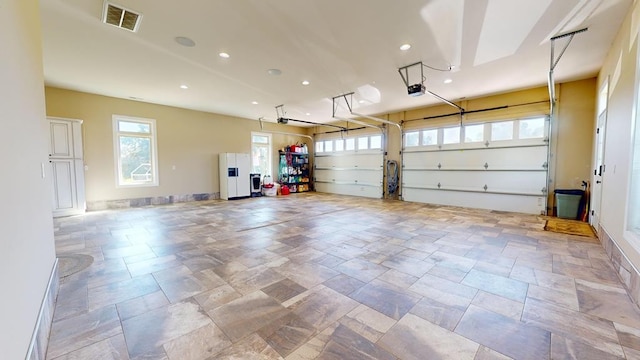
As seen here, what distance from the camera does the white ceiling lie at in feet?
9.93

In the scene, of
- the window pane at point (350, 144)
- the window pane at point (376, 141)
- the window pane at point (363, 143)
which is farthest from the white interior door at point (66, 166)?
the window pane at point (376, 141)

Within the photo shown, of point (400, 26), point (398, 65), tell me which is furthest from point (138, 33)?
point (398, 65)

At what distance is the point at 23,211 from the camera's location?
1.43 meters

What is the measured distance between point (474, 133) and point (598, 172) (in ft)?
9.83

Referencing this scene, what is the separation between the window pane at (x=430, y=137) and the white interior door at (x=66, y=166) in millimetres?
9872

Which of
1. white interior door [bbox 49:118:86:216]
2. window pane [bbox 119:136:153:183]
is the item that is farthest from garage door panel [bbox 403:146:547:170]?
white interior door [bbox 49:118:86:216]

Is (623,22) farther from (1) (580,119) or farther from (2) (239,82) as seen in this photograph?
(2) (239,82)

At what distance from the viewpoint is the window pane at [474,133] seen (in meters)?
6.94

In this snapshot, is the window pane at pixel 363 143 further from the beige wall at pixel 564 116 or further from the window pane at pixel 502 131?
the window pane at pixel 502 131

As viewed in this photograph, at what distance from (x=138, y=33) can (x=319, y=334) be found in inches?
182

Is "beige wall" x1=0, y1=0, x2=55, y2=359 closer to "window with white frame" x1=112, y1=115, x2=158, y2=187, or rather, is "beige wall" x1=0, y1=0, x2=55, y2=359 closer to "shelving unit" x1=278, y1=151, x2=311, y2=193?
"window with white frame" x1=112, y1=115, x2=158, y2=187

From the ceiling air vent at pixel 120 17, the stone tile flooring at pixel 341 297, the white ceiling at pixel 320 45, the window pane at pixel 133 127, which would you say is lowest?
the stone tile flooring at pixel 341 297

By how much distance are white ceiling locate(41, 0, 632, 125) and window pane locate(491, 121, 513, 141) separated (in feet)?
3.10

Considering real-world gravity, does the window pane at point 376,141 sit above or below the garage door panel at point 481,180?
above
